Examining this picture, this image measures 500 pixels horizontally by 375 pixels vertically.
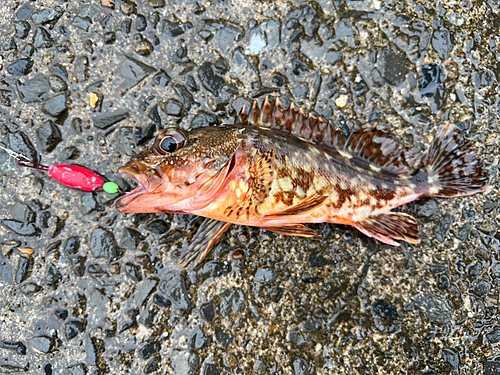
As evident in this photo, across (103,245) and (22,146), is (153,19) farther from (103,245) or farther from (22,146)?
(103,245)

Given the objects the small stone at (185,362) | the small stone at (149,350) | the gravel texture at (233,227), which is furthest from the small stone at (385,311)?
the small stone at (149,350)

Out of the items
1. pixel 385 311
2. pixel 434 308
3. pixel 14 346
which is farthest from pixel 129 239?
pixel 434 308

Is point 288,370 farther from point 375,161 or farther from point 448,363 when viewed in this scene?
point 375,161

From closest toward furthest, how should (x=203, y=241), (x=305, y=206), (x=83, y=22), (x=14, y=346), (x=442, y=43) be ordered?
(x=305, y=206), (x=14, y=346), (x=203, y=241), (x=83, y=22), (x=442, y=43)

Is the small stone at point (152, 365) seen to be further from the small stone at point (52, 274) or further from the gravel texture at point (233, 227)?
the small stone at point (52, 274)

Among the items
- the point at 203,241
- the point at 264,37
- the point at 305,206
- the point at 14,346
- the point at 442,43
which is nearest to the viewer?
the point at 305,206

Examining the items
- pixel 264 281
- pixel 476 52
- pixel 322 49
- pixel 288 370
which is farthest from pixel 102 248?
pixel 476 52

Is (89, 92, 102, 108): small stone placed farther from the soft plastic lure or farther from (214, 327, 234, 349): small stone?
(214, 327, 234, 349): small stone
